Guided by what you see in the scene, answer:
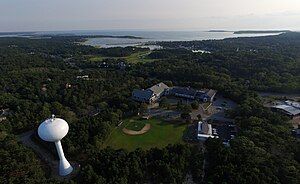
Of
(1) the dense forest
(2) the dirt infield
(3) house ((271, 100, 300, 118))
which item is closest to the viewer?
(1) the dense forest

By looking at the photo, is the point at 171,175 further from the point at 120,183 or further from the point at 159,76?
the point at 159,76

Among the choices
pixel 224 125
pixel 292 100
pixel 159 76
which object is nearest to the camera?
pixel 224 125

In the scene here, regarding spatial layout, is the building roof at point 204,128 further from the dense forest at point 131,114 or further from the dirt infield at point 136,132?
the dirt infield at point 136,132

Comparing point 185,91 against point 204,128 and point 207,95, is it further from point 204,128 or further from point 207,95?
point 204,128

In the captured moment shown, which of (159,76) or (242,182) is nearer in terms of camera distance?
(242,182)

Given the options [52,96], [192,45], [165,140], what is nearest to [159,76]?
[52,96]

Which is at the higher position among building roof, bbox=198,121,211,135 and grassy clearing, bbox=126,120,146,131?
building roof, bbox=198,121,211,135

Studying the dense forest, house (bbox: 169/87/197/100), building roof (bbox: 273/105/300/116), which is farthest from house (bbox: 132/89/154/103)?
building roof (bbox: 273/105/300/116)

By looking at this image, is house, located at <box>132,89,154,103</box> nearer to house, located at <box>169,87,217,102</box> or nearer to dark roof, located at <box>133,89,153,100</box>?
dark roof, located at <box>133,89,153,100</box>
